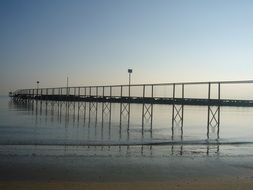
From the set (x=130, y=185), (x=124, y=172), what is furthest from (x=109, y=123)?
(x=130, y=185)

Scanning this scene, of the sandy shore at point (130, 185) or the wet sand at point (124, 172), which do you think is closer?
the sandy shore at point (130, 185)

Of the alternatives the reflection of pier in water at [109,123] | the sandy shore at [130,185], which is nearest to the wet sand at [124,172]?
the sandy shore at [130,185]

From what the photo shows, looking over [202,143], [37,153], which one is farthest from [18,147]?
[202,143]

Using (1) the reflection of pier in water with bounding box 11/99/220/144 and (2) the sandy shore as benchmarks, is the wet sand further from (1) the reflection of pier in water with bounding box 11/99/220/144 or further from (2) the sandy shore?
(1) the reflection of pier in water with bounding box 11/99/220/144

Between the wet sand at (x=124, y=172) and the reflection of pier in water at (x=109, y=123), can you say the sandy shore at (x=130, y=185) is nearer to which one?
the wet sand at (x=124, y=172)

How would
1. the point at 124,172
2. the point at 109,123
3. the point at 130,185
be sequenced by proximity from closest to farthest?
the point at 130,185 < the point at 124,172 < the point at 109,123

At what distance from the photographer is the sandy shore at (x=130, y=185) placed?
331 inches

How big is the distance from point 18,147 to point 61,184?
7329mm

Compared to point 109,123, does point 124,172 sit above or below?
below

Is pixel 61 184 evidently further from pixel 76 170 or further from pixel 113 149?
pixel 113 149

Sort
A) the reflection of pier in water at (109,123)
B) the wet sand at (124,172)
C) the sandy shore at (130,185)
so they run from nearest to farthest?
the sandy shore at (130,185), the wet sand at (124,172), the reflection of pier in water at (109,123)

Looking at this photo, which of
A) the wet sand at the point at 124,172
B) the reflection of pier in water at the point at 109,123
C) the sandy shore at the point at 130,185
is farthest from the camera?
the reflection of pier in water at the point at 109,123

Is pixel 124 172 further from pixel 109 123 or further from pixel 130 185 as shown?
pixel 109 123

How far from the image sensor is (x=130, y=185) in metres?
8.82
